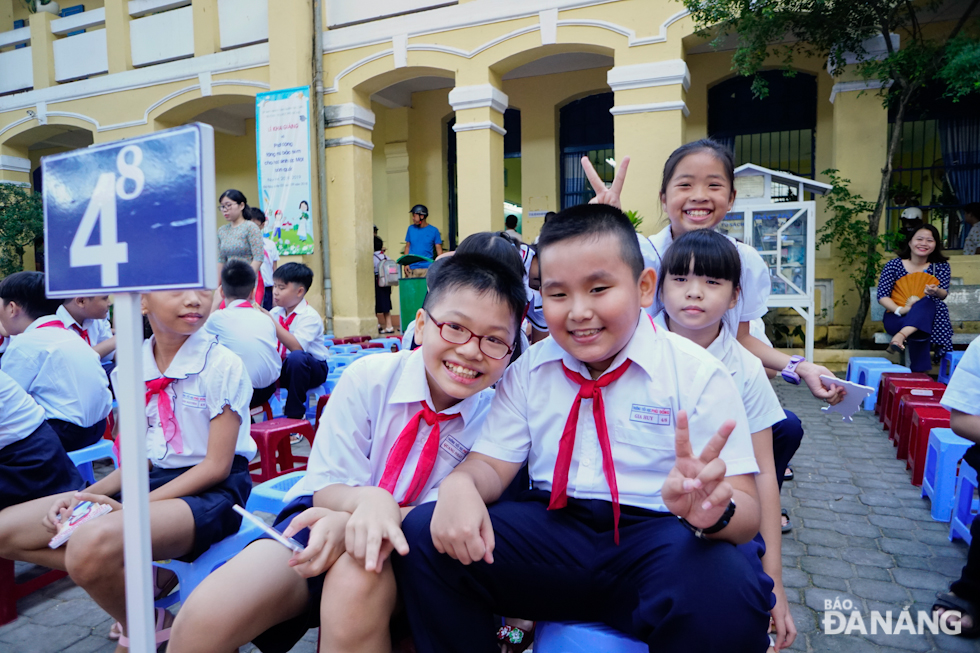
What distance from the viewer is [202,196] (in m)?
1.07

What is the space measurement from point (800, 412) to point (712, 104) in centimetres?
556

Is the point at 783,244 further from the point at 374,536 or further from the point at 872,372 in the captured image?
the point at 374,536

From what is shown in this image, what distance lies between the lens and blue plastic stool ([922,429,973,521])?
9.95 ft

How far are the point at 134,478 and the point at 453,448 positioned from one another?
0.77 m

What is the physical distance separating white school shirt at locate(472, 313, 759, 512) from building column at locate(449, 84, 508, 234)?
6.72 meters

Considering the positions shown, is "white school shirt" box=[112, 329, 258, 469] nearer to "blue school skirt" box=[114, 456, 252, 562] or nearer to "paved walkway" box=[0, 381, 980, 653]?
"blue school skirt" box=[114, 456, 252, 562]

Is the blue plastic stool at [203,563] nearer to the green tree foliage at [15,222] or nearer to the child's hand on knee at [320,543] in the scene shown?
the child's hand on knee at [320,543]

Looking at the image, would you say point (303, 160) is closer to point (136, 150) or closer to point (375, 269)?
point (375, 269)

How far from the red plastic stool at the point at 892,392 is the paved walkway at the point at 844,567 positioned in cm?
57

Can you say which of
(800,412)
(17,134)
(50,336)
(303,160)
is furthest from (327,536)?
(17,134)

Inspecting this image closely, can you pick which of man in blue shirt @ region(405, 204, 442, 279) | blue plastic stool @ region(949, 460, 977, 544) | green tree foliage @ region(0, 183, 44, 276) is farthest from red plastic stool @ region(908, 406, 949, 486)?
green tree foliage @ region(0, 183, 44, 276)

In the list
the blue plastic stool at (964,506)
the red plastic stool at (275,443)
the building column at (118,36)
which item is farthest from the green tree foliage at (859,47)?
the building column at (118,36)

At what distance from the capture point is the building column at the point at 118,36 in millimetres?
9953

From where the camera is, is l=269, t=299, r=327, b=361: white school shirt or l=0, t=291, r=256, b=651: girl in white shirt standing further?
l=269, t=299, r=327, b=361: white school shirt
